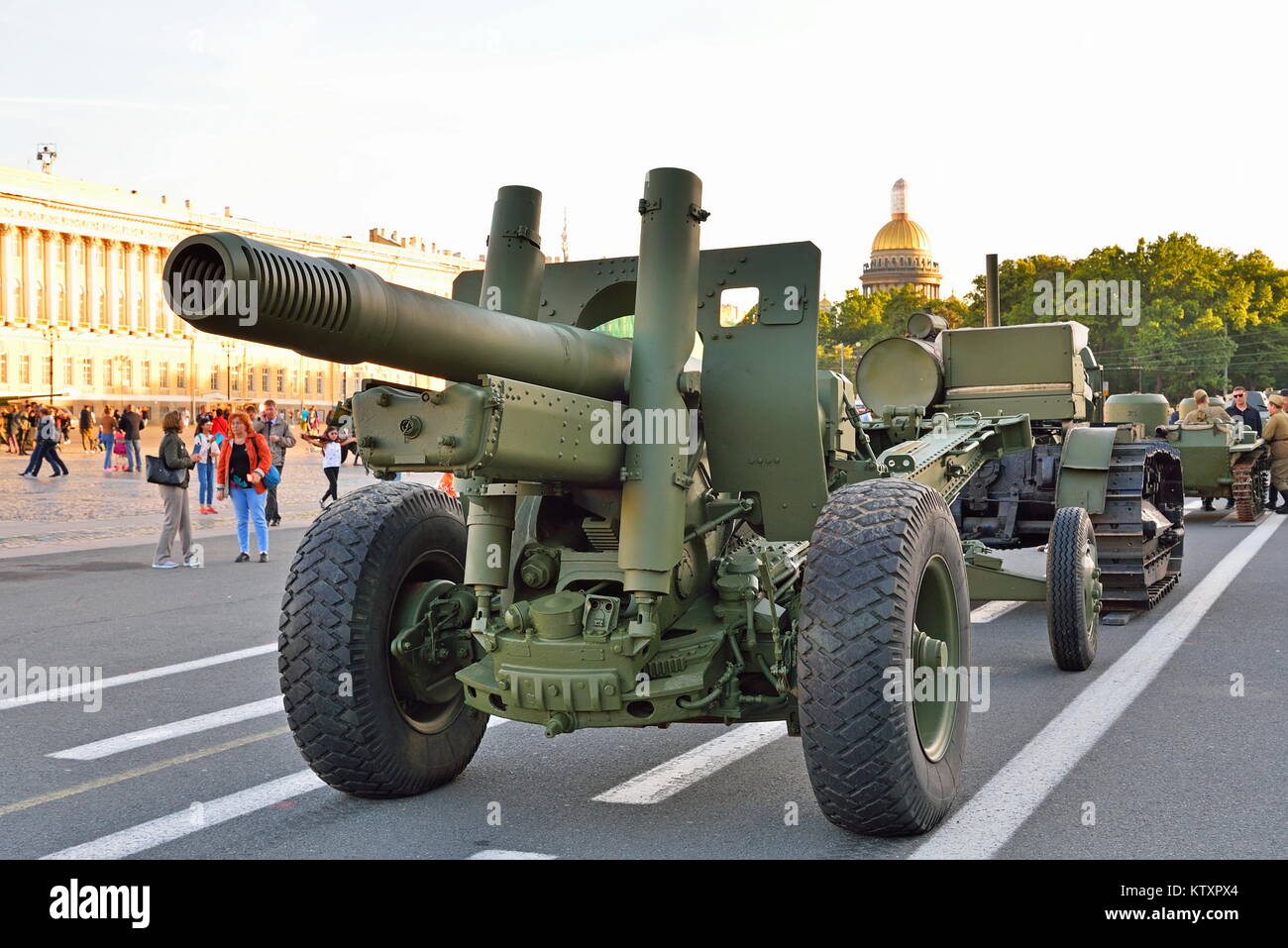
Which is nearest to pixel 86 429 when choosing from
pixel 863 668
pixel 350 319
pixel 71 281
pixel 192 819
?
pixel 71 281

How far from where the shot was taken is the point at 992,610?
1212cm

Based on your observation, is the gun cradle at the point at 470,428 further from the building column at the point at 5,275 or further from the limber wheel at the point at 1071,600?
the building column at the point at 5,275

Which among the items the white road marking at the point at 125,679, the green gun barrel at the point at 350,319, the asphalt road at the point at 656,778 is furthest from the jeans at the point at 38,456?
the green gun barrel at the point at 350,319

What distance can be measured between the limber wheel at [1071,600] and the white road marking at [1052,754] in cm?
22

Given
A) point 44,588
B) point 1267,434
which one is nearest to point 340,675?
point 44,588

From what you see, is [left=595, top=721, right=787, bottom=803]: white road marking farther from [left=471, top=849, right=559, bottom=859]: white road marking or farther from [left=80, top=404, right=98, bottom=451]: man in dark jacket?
[left=80, top=404, right=98, bottom=451]: man in dark jacket

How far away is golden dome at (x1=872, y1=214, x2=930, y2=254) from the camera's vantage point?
482ft

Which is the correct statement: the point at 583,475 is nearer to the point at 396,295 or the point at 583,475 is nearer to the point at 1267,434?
the point at 396,295

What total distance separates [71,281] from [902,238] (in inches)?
3176

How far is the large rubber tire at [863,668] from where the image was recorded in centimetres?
509

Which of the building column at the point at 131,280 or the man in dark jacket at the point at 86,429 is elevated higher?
the building column at the point at 131,280

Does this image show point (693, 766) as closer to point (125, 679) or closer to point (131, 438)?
point (125, 679)

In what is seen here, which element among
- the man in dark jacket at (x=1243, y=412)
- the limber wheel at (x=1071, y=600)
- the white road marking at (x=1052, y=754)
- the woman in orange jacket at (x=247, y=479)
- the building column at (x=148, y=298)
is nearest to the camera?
the white road marking at (x=1052, y=754)
